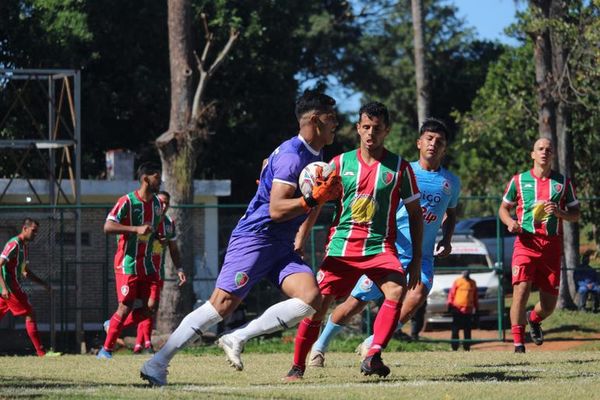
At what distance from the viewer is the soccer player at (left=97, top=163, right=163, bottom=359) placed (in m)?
14.4

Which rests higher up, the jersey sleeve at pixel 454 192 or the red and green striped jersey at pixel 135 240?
the jersey sleeve at pixel 454 192

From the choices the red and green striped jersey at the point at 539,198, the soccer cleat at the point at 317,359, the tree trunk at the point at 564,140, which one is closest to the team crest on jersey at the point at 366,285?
the soccer cleat at the point at 317,359

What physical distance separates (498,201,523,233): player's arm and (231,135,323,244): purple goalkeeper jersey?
4.38 meters

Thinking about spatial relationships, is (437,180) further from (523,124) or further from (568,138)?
(523,124)

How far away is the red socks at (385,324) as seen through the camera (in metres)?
9.12

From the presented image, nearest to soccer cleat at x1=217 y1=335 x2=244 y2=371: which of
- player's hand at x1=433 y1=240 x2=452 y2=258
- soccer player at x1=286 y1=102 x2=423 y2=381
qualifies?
soccer player at x1=286 y1=102 x2=423 y2=381

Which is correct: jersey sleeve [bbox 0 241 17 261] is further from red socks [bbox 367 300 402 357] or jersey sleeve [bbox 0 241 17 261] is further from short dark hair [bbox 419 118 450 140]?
red socks [bbox 367 300 402 357]

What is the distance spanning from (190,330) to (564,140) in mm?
19942

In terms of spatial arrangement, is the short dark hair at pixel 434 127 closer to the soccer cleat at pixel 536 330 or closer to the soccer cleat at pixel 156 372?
the soccer cleat at pixel 536 330

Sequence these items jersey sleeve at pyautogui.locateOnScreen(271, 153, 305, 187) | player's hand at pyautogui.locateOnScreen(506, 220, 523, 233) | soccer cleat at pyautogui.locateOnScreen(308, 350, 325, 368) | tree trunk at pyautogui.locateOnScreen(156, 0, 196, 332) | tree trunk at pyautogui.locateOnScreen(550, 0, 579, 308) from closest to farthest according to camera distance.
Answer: jersey sleeve at pyautogui.locateOnScreen(271, 153, 305, 187) < soccer cleat at pyautogui.locateOnScreen(308, 350, 325, 368) < player's hand at pyautogui.locateOnScreen(506, 220, 523, 233) < tree trunk at pyautogui.locateOnScreen(550, 0, 579, 308) < tree trunk at pyautogui.locateOnScreen(156, 0, 196, 332)

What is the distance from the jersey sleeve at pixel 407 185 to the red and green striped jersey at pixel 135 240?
6149mm

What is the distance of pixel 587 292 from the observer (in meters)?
19.5

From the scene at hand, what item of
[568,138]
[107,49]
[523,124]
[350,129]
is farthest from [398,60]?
[568,138]

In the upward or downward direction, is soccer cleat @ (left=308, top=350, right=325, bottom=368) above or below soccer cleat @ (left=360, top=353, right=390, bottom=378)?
Answer: below
